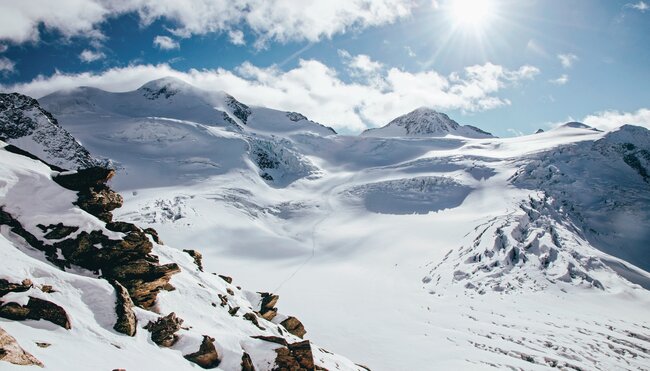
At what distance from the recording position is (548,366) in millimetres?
31547

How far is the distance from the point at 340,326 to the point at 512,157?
84.5 meters

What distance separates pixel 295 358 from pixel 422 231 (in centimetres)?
5442

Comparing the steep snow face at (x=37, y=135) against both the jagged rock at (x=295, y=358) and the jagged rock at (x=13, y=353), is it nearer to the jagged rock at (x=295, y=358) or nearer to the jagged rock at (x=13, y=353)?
the jagged rock at (x=295, y=358)

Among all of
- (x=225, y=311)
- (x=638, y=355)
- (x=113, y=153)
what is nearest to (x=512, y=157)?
(x=638, y=355)

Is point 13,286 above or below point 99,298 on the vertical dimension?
above

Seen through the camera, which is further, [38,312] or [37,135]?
[37,135]

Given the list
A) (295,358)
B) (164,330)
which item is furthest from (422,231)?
(164,330)

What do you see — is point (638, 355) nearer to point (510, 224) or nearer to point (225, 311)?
point (510, 224)

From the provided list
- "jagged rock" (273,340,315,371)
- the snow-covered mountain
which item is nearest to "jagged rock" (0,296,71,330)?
the snow-covered mountain

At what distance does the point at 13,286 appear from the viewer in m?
15.6

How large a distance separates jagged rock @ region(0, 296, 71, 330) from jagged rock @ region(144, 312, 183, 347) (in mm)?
4559

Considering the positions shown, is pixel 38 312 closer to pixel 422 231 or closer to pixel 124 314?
pixel 124 314

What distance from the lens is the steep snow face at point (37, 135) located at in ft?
330

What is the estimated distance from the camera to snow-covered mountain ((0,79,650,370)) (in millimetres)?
37438
